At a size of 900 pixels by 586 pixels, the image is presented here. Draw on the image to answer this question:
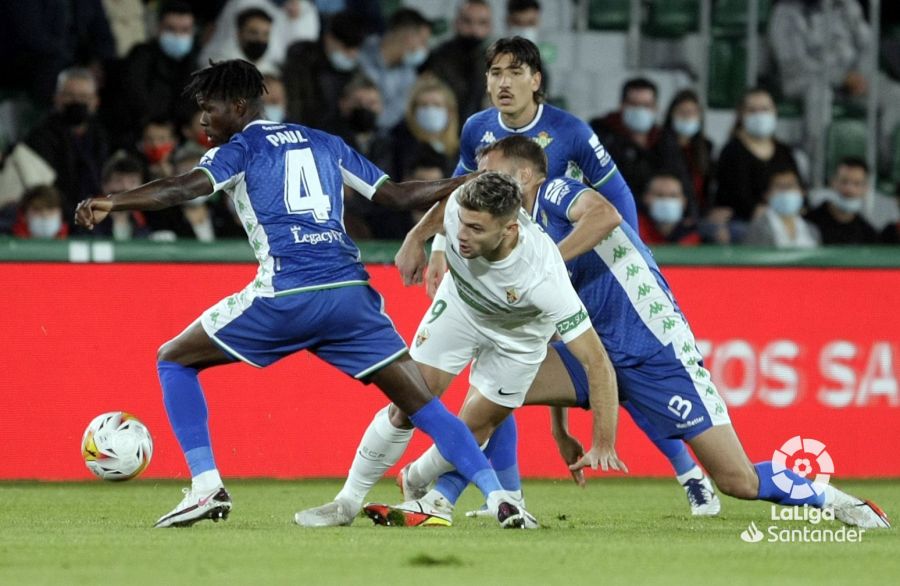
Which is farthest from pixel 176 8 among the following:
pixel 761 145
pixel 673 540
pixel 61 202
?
pixel 673 540

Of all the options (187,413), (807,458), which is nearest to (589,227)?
(187,413)

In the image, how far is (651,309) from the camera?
6.91m

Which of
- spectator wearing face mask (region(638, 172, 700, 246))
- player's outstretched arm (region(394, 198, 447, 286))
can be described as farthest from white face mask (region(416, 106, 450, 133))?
player's outstretched arm (region(394, 198, 447, 286))

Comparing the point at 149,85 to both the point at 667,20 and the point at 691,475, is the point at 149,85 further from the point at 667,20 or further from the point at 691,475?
the point at 691,475

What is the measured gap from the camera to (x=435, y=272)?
6.90 meters

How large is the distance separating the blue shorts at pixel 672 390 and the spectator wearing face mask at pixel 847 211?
5309 millimetres

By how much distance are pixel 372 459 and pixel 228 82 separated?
1.63 m

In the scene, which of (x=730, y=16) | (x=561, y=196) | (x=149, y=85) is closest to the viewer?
(x=561, y=196)

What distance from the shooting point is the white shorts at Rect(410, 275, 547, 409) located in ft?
21.8

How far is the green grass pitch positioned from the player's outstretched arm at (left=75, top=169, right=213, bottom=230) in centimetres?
118

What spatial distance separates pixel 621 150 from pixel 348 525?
5731mm

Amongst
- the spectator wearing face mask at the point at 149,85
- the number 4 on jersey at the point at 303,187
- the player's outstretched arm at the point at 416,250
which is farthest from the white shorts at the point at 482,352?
the spectator wearing face mask at the point at 149,85

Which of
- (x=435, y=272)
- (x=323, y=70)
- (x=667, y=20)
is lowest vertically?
(x=435, y=272)

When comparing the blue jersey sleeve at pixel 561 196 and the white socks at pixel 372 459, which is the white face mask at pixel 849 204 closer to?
the blue jersey sleeve at pixel 561 196
